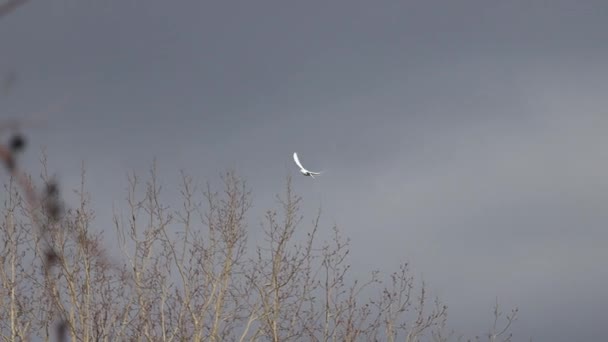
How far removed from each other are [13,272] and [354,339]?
3914mm

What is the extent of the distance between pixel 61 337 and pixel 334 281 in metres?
10.0

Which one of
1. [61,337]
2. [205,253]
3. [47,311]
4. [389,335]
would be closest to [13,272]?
[47,311]

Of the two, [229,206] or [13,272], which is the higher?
[229,206]

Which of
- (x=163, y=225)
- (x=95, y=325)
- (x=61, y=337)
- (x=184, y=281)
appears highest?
(x=163, y=225)

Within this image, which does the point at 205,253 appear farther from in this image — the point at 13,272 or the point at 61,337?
the point at 61,337

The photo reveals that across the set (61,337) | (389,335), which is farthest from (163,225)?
(61,337)

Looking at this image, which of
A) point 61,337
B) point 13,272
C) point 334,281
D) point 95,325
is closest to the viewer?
point 61,337

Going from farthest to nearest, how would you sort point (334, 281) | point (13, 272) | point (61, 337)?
1. point (334, 281)
2. point (13, 272)
3. point (61, 337)

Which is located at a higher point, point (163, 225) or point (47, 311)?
point (163, 225)

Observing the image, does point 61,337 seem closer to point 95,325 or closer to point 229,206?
point 95,325

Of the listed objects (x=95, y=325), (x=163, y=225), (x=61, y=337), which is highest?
(x=163, y=225)

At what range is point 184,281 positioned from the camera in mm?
9758

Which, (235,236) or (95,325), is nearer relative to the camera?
(95,325)

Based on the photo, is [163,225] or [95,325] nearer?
[95,325]
